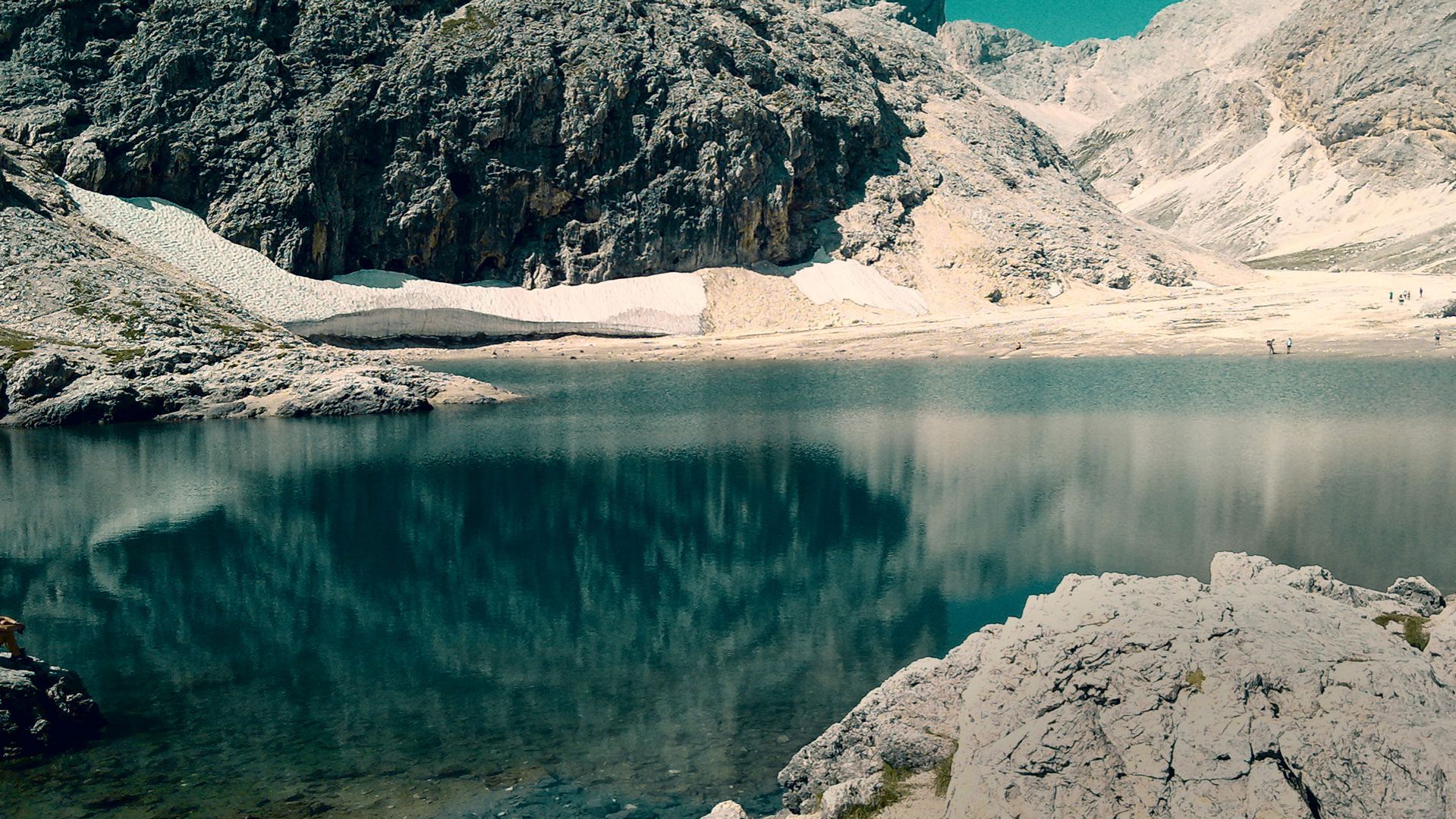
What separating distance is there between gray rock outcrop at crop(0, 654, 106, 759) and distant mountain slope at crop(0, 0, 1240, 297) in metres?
107

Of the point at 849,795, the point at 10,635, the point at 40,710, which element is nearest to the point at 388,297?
the point at 10,635

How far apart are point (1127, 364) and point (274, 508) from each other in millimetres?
66928

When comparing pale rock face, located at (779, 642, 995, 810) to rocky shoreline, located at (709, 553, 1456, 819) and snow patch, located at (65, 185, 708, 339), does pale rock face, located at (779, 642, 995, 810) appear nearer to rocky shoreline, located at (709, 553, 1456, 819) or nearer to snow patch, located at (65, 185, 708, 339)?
rocky shoreline, located at (709, 553, 1456, 819)

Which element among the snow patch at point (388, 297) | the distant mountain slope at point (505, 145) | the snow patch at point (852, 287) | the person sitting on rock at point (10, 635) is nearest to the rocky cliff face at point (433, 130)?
the distant mountain slope at point (505, 145)

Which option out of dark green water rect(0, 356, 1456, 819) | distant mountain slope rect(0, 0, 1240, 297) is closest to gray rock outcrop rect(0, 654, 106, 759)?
dark green water rect(0, 356, 1456, 819)

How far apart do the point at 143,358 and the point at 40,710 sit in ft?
195

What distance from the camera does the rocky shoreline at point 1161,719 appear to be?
1286 cm

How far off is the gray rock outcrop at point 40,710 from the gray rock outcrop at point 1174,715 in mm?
13873

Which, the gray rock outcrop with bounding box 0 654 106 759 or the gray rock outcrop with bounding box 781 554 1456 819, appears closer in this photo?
the gray rock outcrop with bounding box 781 554 1456 819

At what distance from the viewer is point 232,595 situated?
3061 cm

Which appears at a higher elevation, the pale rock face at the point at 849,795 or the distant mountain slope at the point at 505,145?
the distant mountain slope at the point at 505,145

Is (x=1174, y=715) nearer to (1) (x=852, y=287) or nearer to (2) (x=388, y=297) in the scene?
(2) (x=388, y=297)

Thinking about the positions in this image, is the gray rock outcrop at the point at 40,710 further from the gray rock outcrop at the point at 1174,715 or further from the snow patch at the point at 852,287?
the snow patch at the point at 852,287

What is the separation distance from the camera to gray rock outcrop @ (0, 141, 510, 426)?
68.8 metres
